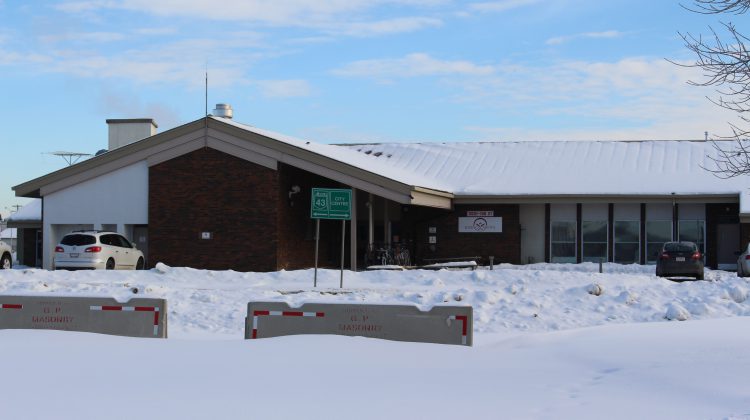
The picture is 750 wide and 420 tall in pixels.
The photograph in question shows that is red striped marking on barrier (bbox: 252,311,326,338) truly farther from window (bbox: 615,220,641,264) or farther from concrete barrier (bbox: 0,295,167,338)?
window (bbox: 615,220,641,264)

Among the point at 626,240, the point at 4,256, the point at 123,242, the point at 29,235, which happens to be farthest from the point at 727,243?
the point at 29,235

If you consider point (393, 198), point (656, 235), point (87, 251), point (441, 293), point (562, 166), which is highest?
Result: point (562, 166)

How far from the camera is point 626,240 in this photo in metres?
36.8

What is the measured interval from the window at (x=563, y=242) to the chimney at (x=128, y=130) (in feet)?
59.9

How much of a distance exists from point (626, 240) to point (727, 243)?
3.89 metres

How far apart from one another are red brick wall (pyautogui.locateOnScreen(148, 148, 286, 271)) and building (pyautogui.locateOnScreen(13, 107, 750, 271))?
0.04 meters

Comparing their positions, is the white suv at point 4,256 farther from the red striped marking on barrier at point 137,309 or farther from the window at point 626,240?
the window at point 626,240

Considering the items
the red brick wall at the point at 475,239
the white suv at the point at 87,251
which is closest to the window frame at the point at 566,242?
the red brick wall at the point at 475,239

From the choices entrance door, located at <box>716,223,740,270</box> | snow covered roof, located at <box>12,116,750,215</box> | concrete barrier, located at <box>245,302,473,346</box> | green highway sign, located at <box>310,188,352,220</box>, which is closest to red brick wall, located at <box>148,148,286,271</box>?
snow covered roof, located at <box>12,116,750,215</box>

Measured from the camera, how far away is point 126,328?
42.7ft

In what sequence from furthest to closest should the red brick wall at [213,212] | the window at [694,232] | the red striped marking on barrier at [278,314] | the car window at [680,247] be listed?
1. the window at [694,232]
2. the red brick wall at [213,212]
3. the car window at [680,247]
4. the red striped marking on barrier at [278,314]

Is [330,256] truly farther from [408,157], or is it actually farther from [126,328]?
[126,328]

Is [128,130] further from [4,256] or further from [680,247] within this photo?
[680,247]

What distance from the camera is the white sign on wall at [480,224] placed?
121 ft
